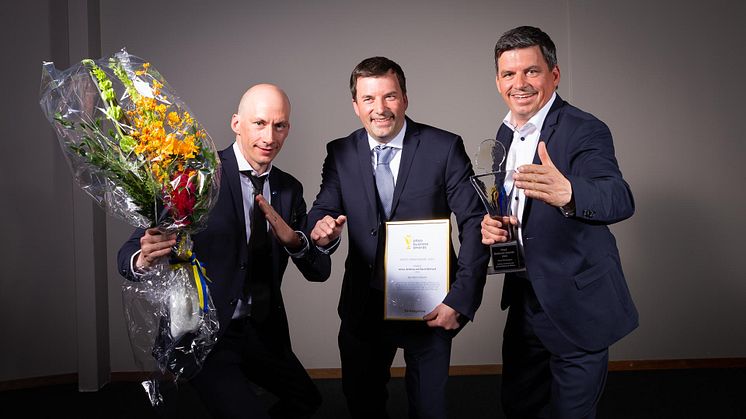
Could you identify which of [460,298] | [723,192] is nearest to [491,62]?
[723,192]

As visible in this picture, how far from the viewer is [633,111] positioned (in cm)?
526

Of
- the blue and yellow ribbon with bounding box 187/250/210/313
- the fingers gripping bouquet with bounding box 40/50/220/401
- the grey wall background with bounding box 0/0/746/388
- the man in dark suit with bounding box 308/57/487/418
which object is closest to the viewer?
the fingers gripping bouquet with bounding box 40/50/220/401

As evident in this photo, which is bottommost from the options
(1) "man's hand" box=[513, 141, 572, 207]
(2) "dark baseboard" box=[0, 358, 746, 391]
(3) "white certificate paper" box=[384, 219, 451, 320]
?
(2) "dark baseboard" box=[0, 358, 746, 391]

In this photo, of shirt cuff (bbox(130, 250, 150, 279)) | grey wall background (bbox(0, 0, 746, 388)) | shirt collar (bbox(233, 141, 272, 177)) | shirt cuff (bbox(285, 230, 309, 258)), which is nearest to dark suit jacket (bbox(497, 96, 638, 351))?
shirt cuff (bbox(285, 230, 309, 258))

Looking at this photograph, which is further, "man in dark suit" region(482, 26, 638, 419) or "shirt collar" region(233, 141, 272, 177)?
"shirt collar" region(233, 141, 272, 177)

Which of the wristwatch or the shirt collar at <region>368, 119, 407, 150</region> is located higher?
the shirt collar at <region>368, 119, 407, 150</region>

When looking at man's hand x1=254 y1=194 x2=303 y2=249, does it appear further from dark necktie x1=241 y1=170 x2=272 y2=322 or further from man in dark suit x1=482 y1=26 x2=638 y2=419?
man in dark suit x1=482 y1=26 x2=638 y2=419

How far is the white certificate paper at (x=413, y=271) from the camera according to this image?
282 cm

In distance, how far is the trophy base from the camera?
2.63m

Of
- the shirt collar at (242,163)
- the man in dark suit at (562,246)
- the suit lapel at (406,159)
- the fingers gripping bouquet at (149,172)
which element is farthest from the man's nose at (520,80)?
the fingers gripping bouquet at (149,172)

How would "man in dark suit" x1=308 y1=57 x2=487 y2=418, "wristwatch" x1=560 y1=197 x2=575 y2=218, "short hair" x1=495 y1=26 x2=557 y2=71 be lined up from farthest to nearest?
"man in dark suit" x1=308 y1=57 x2=487 y2=418
"short hair" x1=495 y1=26 x2=557 y2=71
"wristwatch" x1=560 y1=197 x2=575 y2=218

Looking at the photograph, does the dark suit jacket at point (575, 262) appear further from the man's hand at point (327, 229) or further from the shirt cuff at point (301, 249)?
the shirt cuff at point (301, 249)

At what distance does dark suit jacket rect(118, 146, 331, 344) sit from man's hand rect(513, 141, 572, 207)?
3.53 feet

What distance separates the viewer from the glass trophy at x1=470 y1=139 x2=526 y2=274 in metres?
2.63
